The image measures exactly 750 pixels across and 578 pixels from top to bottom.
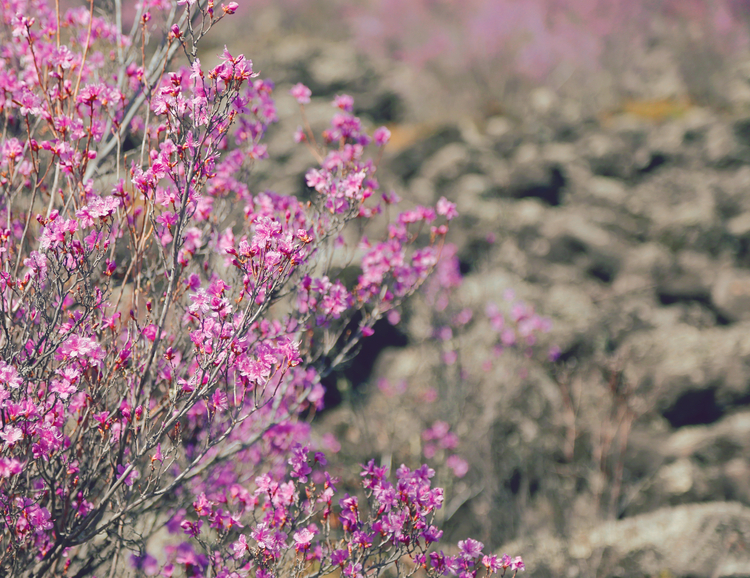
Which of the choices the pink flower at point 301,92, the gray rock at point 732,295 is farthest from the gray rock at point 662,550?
the gray rock at point 732,295

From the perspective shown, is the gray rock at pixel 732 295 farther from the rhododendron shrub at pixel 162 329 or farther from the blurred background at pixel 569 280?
the rhododendron shrub at pixel 162 329

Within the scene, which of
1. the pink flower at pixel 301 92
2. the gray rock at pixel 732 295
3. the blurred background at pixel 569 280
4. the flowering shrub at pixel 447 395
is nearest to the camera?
the pink flower at pixel 301 92

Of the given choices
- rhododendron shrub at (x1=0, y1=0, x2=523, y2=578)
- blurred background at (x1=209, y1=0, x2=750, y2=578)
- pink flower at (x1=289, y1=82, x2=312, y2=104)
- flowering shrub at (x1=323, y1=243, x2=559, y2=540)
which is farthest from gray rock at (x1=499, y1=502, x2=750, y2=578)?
pink flower at (x1=289, y1=82, x2=312, y2=104)

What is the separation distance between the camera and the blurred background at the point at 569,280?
556 cm

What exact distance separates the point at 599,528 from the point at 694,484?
172cm

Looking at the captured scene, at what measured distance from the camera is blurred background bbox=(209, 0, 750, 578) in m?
5.56

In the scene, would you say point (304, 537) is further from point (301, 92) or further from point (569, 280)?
point (569, 280)

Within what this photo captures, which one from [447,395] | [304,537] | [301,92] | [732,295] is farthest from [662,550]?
[732,295]

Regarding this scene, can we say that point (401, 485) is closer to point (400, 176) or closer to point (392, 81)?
point (400, 176)

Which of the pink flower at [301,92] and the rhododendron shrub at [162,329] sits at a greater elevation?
the pink flower at [301,92]

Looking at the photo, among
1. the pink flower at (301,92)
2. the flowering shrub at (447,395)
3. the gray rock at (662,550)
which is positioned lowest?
the gray rock at (662,550)

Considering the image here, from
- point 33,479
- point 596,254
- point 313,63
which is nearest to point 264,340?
point 33,479

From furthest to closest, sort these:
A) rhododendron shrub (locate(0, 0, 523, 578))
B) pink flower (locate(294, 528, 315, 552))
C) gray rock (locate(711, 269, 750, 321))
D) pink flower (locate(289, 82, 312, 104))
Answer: gray rock (locate(711, 269, 750, 321)) → pink flower (locate(289, 82, 312, 104)) → pink flower (locate(294, 528, 315, 552)) → rhododendron shrub (locate(0, 0, 523, 578))

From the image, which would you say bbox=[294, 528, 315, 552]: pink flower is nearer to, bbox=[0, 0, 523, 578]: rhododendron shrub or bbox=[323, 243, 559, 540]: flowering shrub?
bbox=[0, 0, 523, 578]: rhododendron shrub
